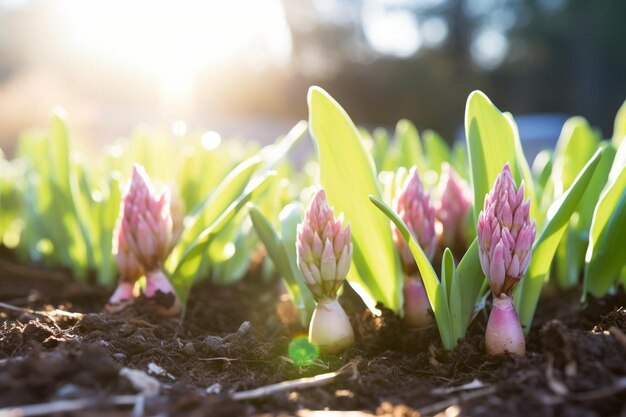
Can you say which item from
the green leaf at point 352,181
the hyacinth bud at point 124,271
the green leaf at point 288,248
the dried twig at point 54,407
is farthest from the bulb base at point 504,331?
the hyacinth bud at point 124,271

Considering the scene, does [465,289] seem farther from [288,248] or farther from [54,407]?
[54,407]

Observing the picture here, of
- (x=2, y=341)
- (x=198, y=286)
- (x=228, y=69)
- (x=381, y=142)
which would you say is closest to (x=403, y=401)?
(x=2, y=341)

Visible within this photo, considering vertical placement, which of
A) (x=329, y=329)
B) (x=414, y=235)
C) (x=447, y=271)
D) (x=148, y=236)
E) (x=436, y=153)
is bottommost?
(x=329, y=329)

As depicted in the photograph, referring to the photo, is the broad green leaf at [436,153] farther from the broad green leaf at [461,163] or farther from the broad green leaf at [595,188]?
the broad green leaf at [595,188]

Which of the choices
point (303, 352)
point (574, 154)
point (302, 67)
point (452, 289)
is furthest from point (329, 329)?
point (302, 67)

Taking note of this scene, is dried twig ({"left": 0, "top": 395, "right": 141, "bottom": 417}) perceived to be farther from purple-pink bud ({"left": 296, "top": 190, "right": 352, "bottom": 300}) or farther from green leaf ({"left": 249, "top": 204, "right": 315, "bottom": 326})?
green leaf ({"left": 249, "top": 204, "right": 315, "bottom": 326})

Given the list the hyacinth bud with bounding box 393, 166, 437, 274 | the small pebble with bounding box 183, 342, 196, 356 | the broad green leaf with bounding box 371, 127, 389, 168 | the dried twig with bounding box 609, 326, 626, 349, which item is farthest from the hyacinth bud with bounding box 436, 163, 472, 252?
the small pebble with bounding box 183, 342, 196, 356
